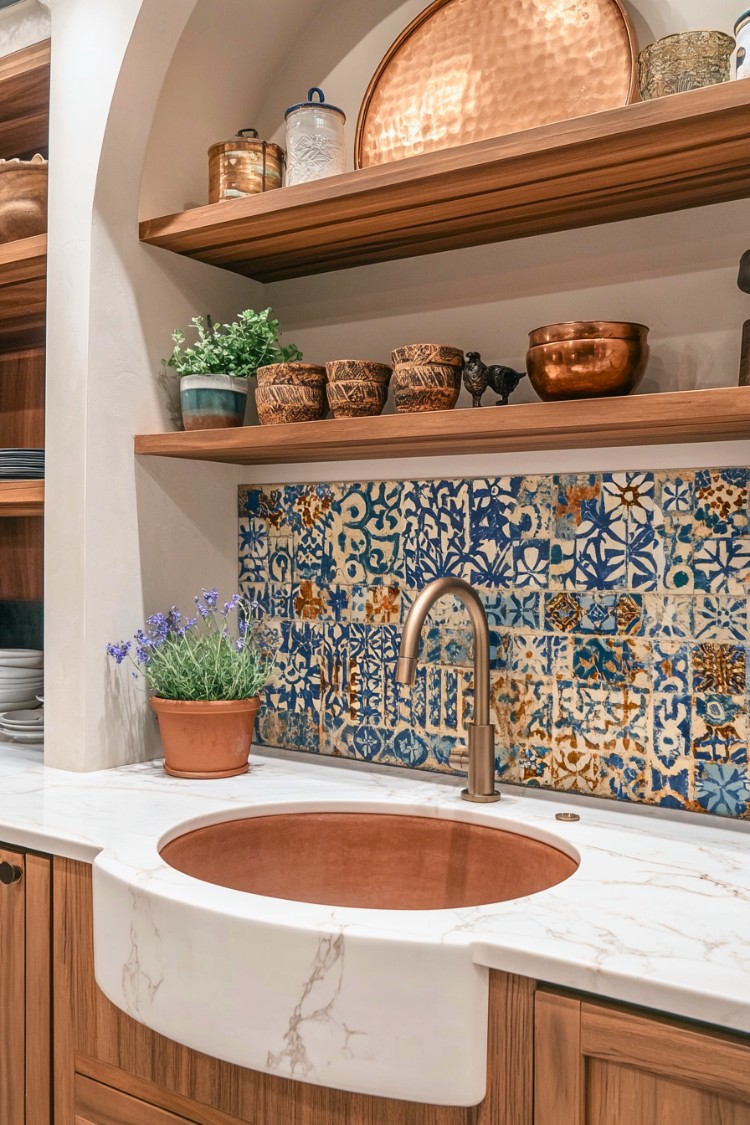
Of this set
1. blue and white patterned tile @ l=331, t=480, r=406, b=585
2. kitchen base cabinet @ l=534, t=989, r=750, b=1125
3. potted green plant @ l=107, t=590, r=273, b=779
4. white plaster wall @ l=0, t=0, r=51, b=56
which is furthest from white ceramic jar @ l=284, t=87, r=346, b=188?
kitchen base cabinet @ l=534, t=989, r=750, b=1125

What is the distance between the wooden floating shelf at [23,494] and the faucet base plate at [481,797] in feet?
3.17

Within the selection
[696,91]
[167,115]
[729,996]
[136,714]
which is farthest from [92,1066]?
[167,115]

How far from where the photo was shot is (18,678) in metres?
2.18

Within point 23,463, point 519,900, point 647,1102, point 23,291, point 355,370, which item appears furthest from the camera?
point 23,291

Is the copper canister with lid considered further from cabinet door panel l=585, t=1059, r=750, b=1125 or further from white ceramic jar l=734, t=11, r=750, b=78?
cabinet door panel l=585, t=1059, r=750, b=1125

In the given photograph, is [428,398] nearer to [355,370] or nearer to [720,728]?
[355,370]

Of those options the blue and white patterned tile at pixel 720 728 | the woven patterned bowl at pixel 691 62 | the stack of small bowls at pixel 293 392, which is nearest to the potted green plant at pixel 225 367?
the stack of small bowls at pixel 293 392

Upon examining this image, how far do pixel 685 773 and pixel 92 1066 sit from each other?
0.96 meters

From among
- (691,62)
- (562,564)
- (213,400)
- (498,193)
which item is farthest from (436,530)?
(691,62)

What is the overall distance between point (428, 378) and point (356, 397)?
A: 0.48ft

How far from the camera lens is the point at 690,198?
1.46 meters

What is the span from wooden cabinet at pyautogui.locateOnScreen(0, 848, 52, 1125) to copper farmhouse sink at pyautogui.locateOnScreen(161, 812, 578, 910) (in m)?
0.23

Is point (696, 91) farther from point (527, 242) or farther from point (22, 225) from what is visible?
point (22, 225)

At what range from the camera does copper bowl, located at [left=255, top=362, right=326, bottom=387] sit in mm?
1642
